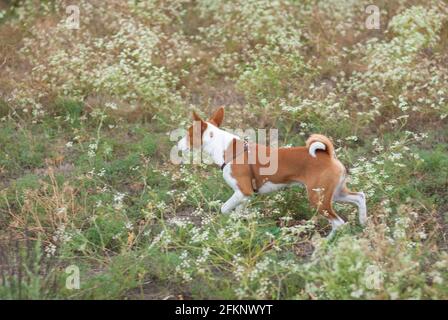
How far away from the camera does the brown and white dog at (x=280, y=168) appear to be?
599 centimetres

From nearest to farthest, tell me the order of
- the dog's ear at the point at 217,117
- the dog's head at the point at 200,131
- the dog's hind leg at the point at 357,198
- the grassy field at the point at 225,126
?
the grassy field at the point at 225,126 → the dog's hind leg at the point at 357,198 → the dog's head at the point at 200,131 → the dog's ear at the point at 217,117

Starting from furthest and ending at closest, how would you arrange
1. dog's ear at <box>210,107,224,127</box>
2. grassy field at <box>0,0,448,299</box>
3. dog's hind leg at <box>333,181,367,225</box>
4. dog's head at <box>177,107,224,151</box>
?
1. dog's ear at <box>210,107,224,127</box>
2. dog's head at <box>177,107,224,151</box>
3. dog's hind leg at <box>333,181,367,225</box>
4. grassy field at <box>0,0,448,299</box>

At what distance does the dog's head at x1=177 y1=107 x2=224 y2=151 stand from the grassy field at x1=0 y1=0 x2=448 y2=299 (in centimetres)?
26

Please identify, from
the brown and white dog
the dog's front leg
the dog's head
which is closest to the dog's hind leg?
the brown and white dog

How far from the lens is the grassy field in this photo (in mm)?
5320

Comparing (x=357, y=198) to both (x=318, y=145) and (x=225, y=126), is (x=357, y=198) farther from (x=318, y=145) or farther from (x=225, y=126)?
(x=225, y=126)

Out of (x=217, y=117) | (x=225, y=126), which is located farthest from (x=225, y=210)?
(x=225, y=126)

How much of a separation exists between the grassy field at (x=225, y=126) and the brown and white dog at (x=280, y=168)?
0.73 ft

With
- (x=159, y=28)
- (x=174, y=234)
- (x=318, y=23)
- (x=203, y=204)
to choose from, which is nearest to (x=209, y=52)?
(x=159, y=28)

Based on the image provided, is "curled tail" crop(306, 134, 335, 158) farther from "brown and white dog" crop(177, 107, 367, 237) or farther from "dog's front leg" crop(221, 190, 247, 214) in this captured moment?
"dog's front leg" crop(221, 190, 247, 214)

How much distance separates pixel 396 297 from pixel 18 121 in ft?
17.4

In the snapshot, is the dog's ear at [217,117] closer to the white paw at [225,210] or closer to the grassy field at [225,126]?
the grassy field at [225,126]

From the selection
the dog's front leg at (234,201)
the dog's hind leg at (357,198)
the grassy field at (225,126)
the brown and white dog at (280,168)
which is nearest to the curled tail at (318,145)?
the brown and white dog at (280,168)

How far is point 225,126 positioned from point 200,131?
5.44ft
